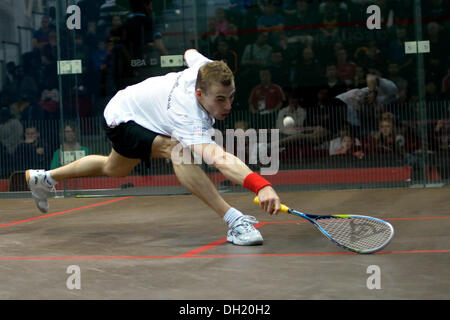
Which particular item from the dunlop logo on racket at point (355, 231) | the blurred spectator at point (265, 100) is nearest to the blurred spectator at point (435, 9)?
the blurred spectator at point (265, 100)

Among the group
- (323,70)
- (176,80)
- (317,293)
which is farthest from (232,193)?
(317,293)

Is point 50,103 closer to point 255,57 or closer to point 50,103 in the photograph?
point 50,103

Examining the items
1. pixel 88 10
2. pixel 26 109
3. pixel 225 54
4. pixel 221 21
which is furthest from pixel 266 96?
pixel 26 109

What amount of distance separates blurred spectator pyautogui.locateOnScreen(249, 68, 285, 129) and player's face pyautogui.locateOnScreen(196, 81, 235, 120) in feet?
11.6

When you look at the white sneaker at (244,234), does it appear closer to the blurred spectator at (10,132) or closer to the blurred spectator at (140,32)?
the blurred spectator at (140,32)

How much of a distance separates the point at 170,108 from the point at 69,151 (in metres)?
3.91

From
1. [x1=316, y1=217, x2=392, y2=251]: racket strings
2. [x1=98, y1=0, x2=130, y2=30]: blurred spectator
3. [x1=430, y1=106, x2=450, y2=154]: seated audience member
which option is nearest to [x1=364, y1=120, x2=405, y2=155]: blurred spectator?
[x1=430, y1=106, x2=450, y2=154]: seated audience member

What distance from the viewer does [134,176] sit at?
7297mm

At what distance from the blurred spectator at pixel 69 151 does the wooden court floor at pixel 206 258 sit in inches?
72.8

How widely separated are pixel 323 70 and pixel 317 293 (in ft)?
16.8

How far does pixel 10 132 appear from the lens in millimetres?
7641

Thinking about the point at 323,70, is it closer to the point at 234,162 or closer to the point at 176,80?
the point at 176,80

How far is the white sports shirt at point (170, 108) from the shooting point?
140 inches
